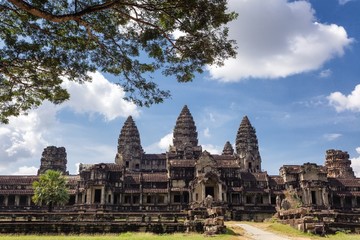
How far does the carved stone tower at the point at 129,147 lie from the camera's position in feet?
266

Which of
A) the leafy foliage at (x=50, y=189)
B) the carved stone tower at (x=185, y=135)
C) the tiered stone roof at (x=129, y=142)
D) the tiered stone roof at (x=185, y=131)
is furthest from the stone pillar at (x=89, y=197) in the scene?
the tiered stone roof at (x=185, y=131)

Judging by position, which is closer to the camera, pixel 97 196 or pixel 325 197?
pixel 97 196

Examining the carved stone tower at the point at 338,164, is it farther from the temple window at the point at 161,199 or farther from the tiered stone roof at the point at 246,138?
the temple window at the point at 161,199

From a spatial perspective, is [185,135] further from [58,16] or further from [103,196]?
[58,16]

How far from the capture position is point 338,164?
78.0 meters

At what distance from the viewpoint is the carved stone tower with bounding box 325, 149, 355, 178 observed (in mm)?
76750

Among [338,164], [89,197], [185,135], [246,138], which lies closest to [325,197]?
[338,164]

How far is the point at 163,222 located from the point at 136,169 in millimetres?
53934

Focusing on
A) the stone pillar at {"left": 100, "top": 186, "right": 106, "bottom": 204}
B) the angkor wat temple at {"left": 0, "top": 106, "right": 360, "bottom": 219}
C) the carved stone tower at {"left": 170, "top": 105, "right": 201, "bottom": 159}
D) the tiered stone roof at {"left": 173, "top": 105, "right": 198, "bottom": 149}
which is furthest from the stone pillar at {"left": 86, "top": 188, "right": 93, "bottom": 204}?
the tiered stone roof at {"left": 173, "top": 105, "right": 198, "bottom": 149}

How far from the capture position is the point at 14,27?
48.6ft

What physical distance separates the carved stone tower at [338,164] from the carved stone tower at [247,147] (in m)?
15.7

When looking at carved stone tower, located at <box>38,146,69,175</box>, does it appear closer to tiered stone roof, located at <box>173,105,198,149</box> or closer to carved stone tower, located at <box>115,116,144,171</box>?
carved stone tower, located at <box>115,116,144,171</box>

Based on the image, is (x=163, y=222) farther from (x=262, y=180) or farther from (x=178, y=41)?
(x=262, y=180)

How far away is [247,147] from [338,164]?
20248 millimetres
